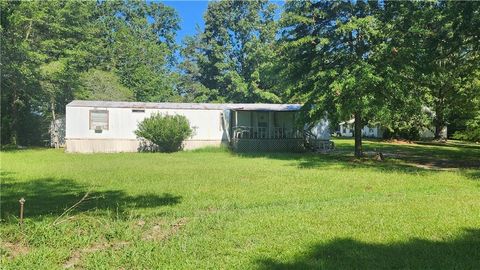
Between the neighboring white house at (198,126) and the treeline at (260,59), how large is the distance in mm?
2081

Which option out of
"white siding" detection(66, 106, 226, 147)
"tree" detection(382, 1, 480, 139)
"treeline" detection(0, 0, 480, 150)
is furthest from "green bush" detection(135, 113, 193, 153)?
"tree" detection(382, 1, 480, 139)

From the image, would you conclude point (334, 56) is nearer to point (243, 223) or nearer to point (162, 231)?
point (243, 223)

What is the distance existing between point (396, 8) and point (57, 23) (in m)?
21.0

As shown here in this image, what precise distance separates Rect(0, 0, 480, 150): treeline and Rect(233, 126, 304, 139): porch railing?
6.44ft

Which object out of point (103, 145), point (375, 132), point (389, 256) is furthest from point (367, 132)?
point (389, 256)

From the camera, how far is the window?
23.5 meters

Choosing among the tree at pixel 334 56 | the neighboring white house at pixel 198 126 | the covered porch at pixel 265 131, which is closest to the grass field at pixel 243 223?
the tree at pixel 334 56

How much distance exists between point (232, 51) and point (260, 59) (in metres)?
4.74

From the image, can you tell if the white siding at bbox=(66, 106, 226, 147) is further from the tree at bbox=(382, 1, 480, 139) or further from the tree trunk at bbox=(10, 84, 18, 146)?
the tree at bbox=(382, 1, 480, 139)

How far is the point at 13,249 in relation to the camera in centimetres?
508

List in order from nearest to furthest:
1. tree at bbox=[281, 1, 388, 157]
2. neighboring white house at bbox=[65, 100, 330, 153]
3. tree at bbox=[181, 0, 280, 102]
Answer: tree at bbox=[281, 1, 388, 157] → neighboring white house at bbox=[65, 100, 330, 153] → tree at bbox=[181, 0, 280, 102]

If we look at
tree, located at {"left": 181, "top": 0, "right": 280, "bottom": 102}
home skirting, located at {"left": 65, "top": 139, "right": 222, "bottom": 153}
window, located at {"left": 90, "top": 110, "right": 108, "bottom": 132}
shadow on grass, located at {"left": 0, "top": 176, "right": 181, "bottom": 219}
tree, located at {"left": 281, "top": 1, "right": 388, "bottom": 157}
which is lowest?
shadow on grass, located at {"left": 0, "top": 176, "right": 181, "bottom": 219}

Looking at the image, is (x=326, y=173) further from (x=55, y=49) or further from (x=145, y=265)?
(x=55, y=49)

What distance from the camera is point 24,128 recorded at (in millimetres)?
29250
